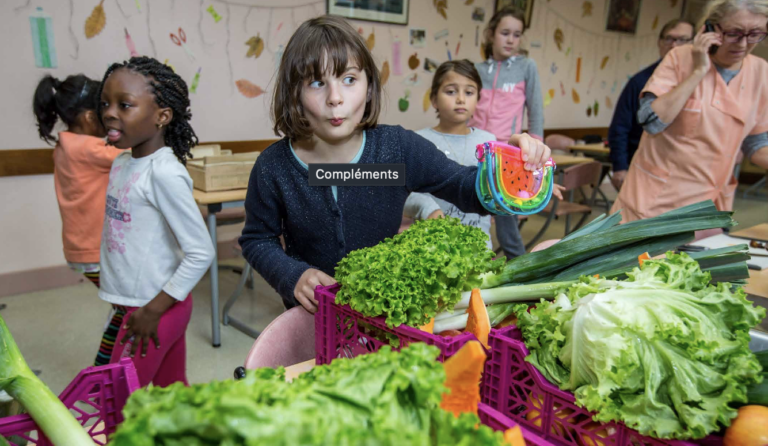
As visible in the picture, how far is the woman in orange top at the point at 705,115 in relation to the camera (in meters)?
2.24

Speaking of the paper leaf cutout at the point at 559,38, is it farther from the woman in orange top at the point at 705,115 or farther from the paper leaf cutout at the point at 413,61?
the woman in orange top at the point at 705,115

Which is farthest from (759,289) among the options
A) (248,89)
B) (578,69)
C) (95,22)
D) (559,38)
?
(578,69)

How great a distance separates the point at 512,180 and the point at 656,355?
0.52 metres

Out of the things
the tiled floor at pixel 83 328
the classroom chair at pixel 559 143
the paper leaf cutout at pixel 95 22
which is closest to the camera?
the tiled floor at pixel 83 328

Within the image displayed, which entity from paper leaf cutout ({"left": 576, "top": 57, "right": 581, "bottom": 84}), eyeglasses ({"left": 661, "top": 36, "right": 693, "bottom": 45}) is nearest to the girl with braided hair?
eyeglasses ({"left": 661, "top": 36, "right": 693, "bottom": 45})

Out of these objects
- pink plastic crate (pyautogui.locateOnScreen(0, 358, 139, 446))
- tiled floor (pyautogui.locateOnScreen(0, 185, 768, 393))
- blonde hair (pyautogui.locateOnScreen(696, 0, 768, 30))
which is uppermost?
blonde hair (pyautogui.locateOnScreen(696, 0, 768, 30))

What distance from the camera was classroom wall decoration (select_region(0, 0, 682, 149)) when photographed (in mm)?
3658

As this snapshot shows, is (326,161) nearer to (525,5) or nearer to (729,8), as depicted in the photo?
(729,8)

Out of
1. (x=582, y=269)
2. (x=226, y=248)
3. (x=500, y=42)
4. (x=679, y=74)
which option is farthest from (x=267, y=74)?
(x=582, y=269)

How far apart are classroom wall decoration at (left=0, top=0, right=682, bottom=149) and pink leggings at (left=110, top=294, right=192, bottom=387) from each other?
42.9 inches

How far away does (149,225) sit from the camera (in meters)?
1.89

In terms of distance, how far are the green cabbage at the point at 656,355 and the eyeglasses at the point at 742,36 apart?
180 cm

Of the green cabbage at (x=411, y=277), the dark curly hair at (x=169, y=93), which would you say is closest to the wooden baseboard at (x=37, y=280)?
the dark curly hair at (x=169, y=93)

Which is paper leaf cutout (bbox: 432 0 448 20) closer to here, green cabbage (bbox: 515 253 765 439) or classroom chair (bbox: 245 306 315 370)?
classroom chair (bbox: 245 306 315 370)
